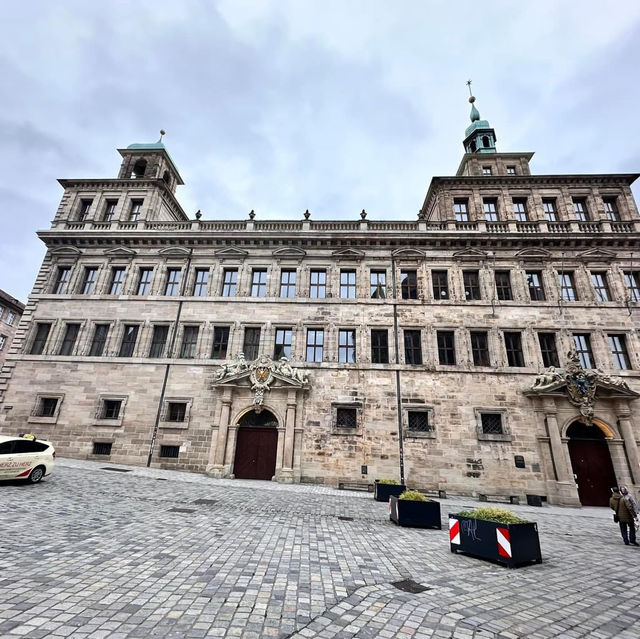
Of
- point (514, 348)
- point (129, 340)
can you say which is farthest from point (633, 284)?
point (129, 340)

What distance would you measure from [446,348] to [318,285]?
348 inches

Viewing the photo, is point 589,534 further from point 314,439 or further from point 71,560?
point 71,560

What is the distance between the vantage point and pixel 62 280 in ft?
77.0

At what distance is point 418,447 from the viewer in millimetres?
18531

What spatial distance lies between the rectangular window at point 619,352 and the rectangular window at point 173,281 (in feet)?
88.0

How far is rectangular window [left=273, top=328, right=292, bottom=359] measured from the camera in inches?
814

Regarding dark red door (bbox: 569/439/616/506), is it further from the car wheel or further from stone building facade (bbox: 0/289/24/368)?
stone building facade (bbox: 0/289/24/368)

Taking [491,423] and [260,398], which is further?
[260,398]

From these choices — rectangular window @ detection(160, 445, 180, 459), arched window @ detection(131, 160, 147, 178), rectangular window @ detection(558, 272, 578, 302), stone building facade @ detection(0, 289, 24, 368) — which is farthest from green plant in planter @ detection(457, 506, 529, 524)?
stone building facade @ detection(0, 289, 24, 368)

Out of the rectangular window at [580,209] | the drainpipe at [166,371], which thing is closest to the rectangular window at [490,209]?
the rectangular window at [580,209]

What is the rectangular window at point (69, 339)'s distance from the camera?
21.7m

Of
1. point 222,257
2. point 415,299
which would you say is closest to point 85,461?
point 222,257

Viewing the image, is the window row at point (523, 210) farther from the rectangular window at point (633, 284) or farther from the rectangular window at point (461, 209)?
the rectangular window at point (633, 284)

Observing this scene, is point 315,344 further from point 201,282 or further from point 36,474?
point 36,474
